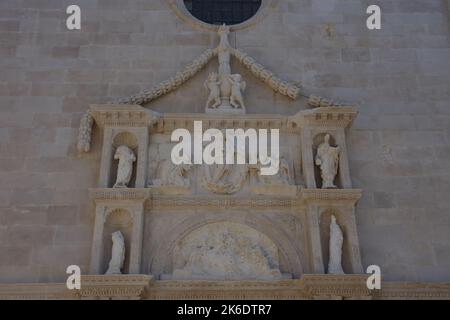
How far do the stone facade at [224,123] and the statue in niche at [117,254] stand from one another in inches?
6.2

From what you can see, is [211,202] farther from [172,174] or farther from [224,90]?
[224,90]

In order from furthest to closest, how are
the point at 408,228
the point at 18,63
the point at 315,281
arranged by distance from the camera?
the point at 18,63 → the point at 408,228 → the point at 315,281

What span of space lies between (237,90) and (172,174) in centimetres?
214

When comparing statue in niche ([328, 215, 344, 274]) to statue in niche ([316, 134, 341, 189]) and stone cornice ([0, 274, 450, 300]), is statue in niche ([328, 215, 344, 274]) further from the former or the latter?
Answer: statue in niche ([316, 134, 341, 189])

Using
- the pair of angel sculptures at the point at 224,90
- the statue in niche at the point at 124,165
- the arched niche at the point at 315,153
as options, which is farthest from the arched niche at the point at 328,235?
the statue in niche at the point at 124,165

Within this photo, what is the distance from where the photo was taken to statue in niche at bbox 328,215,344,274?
989cm

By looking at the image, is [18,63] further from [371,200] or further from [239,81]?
[371,200]

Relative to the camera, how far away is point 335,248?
10.1m

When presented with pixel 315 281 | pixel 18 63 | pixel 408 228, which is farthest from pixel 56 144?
pixel 408 228

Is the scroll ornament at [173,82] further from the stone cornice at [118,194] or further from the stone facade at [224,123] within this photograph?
the stone cornice at [118,194]

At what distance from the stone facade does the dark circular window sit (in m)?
0.48

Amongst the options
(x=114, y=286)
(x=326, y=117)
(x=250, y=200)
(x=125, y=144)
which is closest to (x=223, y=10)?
(x=326, y=117)

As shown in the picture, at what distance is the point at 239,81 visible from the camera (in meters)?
11.8

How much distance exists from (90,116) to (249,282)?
13.8 ft
